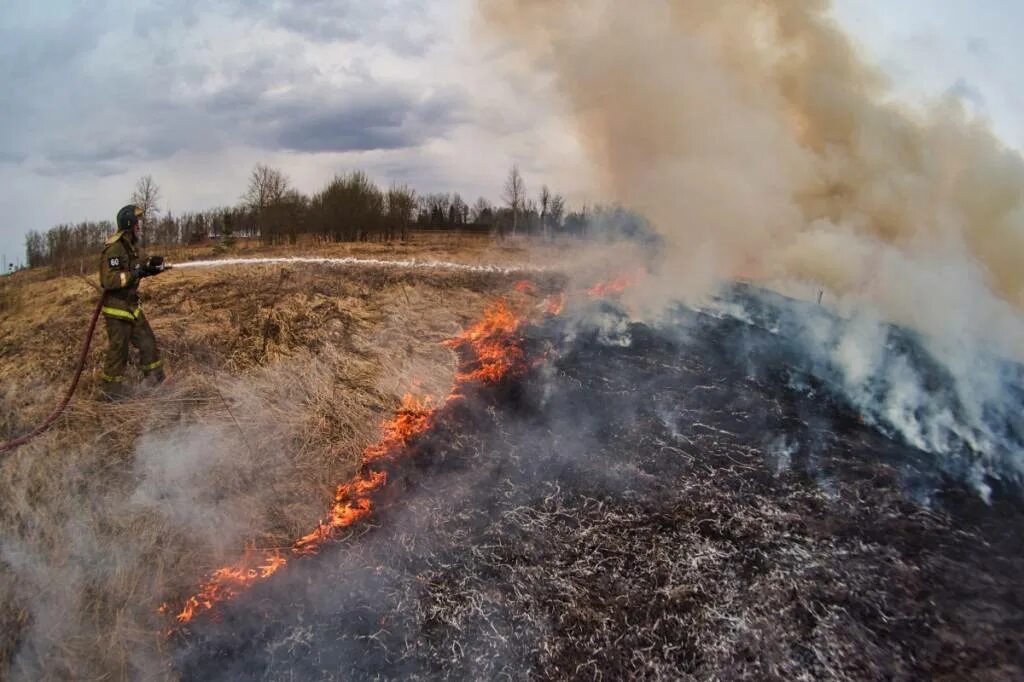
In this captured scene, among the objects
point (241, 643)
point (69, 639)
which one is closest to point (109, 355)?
point (69, 639)

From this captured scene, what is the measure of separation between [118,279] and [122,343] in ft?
3.48

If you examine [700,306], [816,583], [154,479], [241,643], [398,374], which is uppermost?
[700,306]

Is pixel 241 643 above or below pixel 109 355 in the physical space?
below

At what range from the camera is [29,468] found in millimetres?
7703

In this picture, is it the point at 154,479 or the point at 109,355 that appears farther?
the point at 109,355

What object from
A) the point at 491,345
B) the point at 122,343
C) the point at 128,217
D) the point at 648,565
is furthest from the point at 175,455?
the point at 648,565

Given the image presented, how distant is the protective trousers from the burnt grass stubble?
474 centimetres

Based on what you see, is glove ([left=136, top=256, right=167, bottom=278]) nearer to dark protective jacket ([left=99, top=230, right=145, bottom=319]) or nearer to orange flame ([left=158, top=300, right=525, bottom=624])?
dark protective jacket ([left=99, top=230, right=145, bottom=319])

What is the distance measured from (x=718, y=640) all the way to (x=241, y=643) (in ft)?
16.4

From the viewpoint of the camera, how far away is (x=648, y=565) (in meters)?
6.90

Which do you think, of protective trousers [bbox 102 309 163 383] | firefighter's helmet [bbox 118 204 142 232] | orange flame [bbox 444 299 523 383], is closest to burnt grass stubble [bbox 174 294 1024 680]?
orange flame [bbox 444 299 523 383]

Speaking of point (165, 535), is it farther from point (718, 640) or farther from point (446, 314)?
point (446, 314)

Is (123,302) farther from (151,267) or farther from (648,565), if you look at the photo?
(648,565)

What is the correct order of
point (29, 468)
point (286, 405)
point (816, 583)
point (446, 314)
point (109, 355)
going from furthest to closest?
point (446, 314) → point (286, 405) → point (109, 355) → point (29, 468) → point (816, 583)
